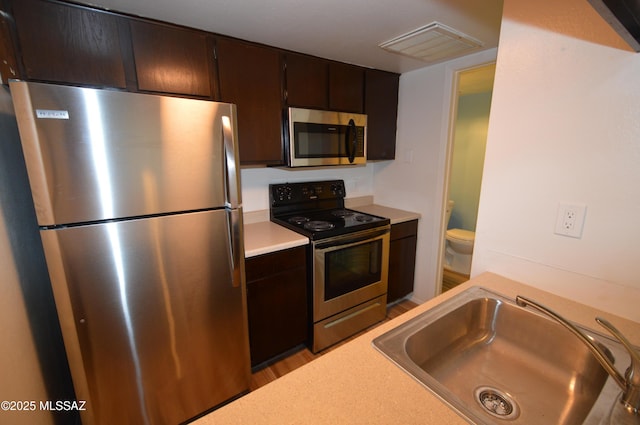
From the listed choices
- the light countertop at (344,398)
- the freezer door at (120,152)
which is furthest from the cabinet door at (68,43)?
the light countertop at (344,398)

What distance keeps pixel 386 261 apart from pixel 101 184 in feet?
6.40

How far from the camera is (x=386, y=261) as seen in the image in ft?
7.57

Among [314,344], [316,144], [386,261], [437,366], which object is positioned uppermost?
[316,144]

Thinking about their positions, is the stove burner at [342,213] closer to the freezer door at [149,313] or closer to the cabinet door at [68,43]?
the freezer door at [149,313]

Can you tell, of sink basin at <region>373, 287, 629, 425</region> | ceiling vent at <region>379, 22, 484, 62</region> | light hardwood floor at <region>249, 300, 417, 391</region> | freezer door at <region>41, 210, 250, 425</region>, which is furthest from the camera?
light hardwood floor at <region>249, 300, 417, 391</region>

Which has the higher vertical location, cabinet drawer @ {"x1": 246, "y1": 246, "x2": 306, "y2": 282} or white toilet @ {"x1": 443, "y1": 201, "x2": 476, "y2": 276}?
cabinet drawer @ {"x1": 246, "y1": 246, "x2": 306, "y2": 282}

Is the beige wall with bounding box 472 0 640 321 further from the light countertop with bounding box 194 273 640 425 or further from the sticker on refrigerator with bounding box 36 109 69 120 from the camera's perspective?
the sticker on refrigerator with bounding box 36 109 69 120

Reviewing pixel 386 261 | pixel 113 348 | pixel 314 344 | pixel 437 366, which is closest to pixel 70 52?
pixel 113 348

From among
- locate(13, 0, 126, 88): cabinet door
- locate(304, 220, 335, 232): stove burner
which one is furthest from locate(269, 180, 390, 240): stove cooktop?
locate(13, 0, 126, 88): cabinet door

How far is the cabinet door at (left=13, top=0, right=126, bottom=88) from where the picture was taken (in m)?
1.17

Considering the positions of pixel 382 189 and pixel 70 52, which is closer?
pixel 70 52

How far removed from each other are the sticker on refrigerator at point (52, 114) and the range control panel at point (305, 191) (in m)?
1.37

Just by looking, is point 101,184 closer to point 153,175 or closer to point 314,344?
point 153,175

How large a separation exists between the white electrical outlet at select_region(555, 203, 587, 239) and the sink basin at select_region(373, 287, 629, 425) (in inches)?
12.7
